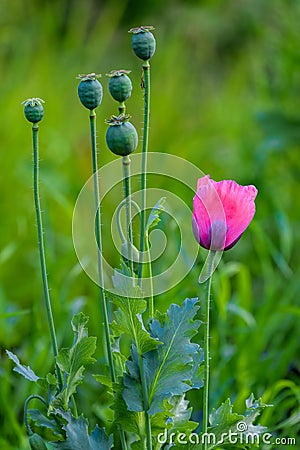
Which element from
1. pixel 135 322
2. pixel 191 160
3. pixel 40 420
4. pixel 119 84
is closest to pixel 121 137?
pixel 119 84

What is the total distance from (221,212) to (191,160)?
1727mm

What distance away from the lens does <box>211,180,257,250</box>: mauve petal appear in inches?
30.7

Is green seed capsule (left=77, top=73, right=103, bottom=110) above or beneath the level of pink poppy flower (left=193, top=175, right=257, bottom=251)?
above

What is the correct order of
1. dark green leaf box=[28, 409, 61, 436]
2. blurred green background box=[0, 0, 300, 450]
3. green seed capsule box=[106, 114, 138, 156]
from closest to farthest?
green seed capsule box=[106, 114, 138, 156] < dark green leaf box=[28, 409, 61, 436] < blurred green background box=[0, 0, 300, 450]

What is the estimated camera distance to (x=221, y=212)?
772mm

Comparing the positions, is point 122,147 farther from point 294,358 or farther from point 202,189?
point 294,358

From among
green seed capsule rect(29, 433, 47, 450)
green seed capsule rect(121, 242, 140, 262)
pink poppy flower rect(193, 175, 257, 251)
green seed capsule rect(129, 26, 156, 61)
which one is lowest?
green seed capsule rect(29, 433, 47, 450)

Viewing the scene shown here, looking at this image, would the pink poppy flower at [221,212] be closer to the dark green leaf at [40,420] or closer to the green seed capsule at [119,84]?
the green seed capsule at [119,84]

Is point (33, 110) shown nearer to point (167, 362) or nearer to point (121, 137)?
point (121, 137)

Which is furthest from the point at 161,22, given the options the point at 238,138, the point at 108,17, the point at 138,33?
the point at 138,33

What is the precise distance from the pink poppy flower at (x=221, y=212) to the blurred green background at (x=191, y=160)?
1.63 feet

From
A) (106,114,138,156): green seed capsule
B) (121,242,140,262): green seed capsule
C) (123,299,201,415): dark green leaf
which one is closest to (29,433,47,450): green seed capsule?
(123,299,201,415): dark green leaf

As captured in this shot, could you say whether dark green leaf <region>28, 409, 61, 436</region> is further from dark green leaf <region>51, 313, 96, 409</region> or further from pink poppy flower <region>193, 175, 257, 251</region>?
pink poppy flower <region>193, 175, 257, 251</region>

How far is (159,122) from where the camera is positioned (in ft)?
9.38
